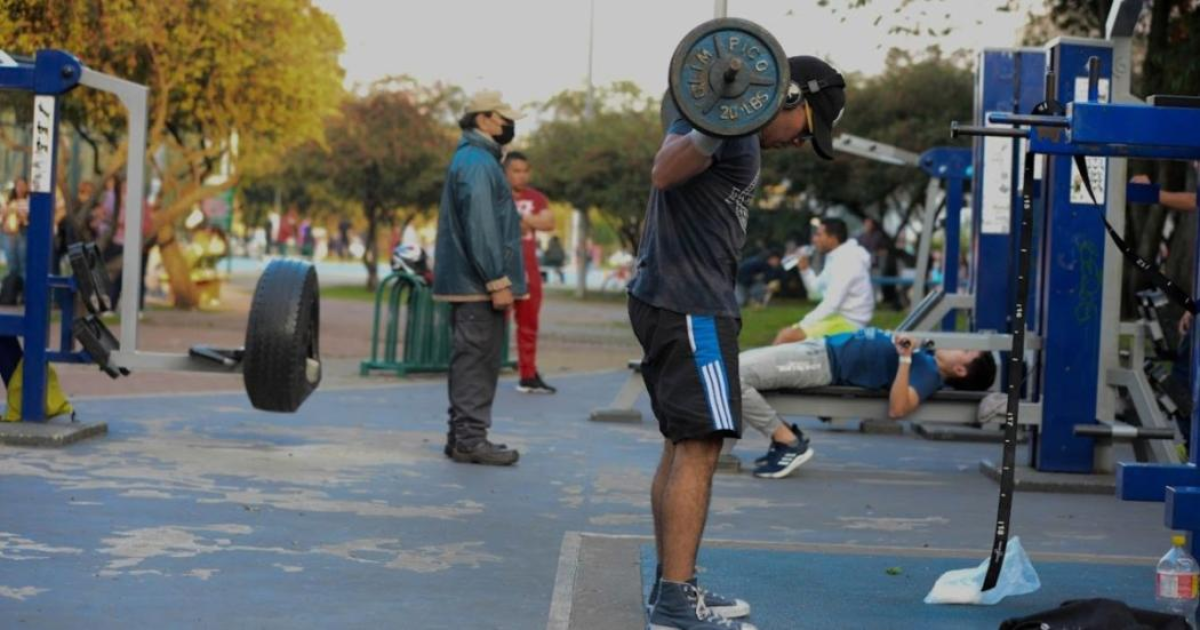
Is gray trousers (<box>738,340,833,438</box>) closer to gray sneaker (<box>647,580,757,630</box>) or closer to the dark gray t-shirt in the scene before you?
the dark gray t-shirt

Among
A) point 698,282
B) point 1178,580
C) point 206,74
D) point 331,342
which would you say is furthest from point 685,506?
point 331,342

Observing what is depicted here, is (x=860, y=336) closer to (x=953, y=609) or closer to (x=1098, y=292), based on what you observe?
(x=1098, y=292)

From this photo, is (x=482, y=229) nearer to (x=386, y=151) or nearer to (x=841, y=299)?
(x=841, y=299)

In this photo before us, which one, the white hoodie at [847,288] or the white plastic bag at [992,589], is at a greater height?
the white hoodie at [847,288]

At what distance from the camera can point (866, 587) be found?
22.1 ft

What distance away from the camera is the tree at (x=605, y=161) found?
3894 centimetres

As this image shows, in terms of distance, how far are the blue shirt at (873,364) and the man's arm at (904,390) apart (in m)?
0.10

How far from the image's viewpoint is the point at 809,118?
19.4ft

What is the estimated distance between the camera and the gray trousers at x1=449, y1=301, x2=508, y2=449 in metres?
10.1

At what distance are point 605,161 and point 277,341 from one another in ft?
98.5

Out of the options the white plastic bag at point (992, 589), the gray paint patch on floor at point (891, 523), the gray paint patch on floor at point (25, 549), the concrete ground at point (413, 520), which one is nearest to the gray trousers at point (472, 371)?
the concrete ground at point (413, 520)

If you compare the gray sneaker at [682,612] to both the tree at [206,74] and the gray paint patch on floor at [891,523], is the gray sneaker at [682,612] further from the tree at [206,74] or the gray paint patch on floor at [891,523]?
the tree at [206,74]

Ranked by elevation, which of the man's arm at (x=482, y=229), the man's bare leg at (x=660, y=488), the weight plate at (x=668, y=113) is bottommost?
the man's bare leg at (x=660, y=488)

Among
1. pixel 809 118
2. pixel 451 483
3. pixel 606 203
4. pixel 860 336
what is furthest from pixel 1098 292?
pixel 606 203
